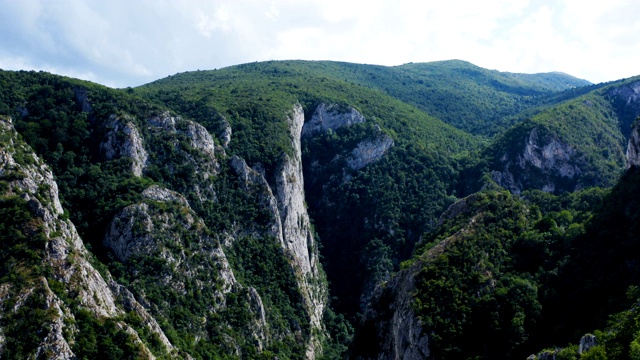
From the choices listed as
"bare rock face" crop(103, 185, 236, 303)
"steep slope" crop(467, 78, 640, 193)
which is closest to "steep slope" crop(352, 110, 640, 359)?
"bare rock face" crop(103, 185, 236, 303)

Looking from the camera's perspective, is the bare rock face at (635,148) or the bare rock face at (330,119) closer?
the bare rock face at (635,148)

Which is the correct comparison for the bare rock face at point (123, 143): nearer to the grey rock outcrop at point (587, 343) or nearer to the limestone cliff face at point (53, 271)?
the limestone cliff face at point (53, 271)

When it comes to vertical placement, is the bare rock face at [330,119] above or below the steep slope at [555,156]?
above

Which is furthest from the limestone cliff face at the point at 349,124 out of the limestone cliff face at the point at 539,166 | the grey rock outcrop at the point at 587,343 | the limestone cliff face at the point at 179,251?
the grey rock outcrop at the point at 587,343

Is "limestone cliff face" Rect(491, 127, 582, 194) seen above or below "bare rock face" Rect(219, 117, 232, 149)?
below

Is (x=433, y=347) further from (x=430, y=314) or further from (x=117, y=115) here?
(x=117, y=115)

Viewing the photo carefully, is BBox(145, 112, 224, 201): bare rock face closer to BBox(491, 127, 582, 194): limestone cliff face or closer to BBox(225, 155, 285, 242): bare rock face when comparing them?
BBox(225, 155, 285, 242): bare rock face
